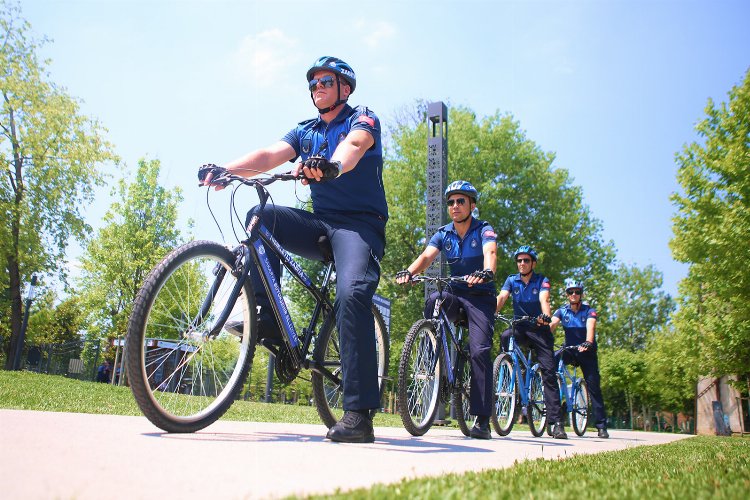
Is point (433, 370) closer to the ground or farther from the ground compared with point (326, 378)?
farther from the ground

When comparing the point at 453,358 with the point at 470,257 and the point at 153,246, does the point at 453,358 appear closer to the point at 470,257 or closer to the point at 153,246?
the point at 470,257

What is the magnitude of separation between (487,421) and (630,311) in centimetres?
5643

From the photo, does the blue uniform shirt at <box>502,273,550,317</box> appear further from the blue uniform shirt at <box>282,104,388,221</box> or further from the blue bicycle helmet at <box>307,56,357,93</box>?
the blue bicycle helmet at <box>307,56,357,93</box>

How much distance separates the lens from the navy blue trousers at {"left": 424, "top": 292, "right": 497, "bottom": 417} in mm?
5738

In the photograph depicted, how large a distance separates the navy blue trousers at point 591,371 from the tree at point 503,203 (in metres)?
14.9

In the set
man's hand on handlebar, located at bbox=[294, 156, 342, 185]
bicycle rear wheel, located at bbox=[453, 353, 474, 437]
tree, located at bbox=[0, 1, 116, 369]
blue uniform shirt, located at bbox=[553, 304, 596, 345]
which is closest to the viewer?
man's hand on handlebar, located at bbox=[294, 156, 342, 185]

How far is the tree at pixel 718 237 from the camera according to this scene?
16.5m

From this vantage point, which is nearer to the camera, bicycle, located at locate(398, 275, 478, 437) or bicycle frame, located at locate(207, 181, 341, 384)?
bicycle frame, located at locate(207, 181, 341, 384)

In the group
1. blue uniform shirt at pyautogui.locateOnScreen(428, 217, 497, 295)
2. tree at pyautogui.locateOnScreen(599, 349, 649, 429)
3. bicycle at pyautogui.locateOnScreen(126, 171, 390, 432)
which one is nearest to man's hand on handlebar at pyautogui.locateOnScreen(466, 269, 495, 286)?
blue uniform shirt at pyautogui.locateOnScreen(428, 217, 497, 295)

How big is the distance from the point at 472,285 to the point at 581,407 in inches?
247

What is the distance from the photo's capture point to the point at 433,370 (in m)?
5.68

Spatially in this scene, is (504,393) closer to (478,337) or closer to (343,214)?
(478,337)

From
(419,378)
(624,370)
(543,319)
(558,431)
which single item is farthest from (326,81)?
(624,370)

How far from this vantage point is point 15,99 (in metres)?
25.6
